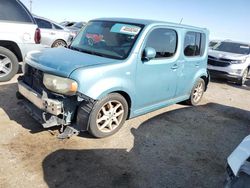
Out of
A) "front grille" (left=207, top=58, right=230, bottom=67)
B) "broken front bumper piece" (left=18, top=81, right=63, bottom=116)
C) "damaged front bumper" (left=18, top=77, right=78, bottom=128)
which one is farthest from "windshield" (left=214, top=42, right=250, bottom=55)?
"broken front bumper piece" (left=18, top=81, right=63, bottom=116)

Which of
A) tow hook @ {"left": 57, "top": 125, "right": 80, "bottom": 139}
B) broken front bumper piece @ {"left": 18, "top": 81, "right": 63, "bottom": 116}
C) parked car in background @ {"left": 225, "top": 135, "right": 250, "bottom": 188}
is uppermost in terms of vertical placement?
parked car in background @ {"left": 225, "top": 135, "right": 250, "bottom": 188}

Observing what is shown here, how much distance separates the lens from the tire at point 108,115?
397 cm

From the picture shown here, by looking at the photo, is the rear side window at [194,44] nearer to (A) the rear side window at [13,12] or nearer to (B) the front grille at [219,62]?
(A) the rear side window at [13,12]

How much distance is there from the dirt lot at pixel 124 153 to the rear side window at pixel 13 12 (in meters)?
1.94

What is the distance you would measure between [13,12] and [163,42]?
3.76 metres

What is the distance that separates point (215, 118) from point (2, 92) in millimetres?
4587

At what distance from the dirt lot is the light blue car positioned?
31 centimetres

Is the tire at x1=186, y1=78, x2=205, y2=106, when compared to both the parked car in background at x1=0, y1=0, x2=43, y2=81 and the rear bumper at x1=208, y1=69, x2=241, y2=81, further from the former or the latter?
the parked car in background at x1=0, y1=0, x2=43, y2=81

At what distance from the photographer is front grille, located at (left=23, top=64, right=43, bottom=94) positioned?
13.4ft

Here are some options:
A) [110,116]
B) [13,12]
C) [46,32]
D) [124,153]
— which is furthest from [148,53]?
[46,32]

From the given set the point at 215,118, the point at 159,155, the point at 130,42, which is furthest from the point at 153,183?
the point at 215,118

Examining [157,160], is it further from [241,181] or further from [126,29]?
[126,29]

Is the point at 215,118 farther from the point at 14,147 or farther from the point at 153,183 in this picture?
the point at 14,147

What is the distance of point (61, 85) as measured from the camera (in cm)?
371
